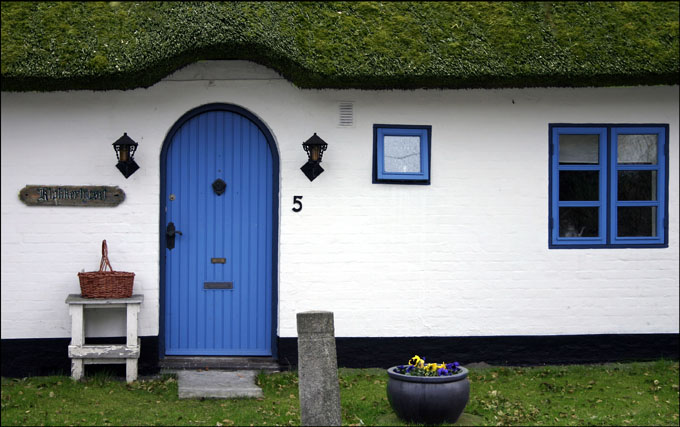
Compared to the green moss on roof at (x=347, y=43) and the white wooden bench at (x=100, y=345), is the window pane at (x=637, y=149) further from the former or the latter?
the white wooden bench at (x=100, y=345)

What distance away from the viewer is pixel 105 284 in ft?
29.2

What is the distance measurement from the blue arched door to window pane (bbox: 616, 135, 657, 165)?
12.9 ft

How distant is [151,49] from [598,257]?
533 centimetres

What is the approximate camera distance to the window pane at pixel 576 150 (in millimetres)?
9969

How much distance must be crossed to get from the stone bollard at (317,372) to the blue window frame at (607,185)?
14.1ft

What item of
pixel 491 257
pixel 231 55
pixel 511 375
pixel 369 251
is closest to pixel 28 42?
pixel 231 55

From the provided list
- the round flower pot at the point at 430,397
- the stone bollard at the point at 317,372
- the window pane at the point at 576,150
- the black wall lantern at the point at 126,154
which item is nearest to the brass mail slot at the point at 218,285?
the black wall lantern at the point at 126,154

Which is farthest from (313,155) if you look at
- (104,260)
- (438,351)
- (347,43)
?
(438,351)

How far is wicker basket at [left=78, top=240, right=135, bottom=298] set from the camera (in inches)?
350

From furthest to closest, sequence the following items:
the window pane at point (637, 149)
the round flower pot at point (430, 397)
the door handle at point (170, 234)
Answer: the window pane at point (637, 149), the door handle at point (170, 234), the round flower pot at point (430, 397)

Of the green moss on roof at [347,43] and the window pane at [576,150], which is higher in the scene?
the green moss on roof at [347,43]

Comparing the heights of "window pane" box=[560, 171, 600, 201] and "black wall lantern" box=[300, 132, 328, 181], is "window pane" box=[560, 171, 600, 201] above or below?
below

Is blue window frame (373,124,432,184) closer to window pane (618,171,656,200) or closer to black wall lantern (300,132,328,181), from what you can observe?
black wall lantern (300,132,328,181)

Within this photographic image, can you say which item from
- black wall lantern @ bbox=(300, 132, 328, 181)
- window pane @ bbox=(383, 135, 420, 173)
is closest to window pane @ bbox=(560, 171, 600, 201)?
window pane @ bbox=(383, 135, 420, 173)
